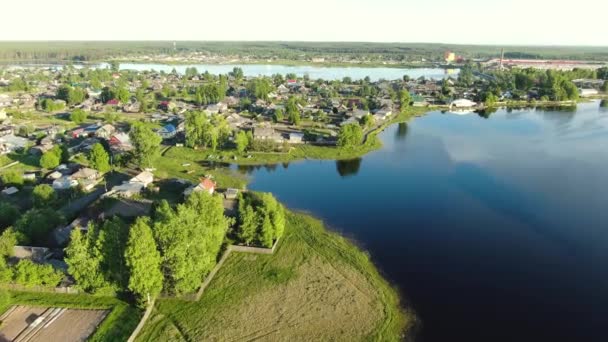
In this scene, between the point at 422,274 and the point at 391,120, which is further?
the point at 391,120

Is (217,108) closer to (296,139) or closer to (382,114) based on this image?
(296,139)

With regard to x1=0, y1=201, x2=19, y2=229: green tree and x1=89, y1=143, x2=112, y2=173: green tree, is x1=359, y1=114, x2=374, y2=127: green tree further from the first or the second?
x1=0, y1=201, x2=19, y2=229: green tree

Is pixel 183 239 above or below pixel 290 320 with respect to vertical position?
above

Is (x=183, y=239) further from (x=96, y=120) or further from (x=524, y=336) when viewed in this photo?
(x=96, y=120)

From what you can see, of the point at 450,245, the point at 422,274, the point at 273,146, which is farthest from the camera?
the point at 273,146

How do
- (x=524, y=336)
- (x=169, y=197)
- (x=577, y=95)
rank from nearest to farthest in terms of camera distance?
1. (x=524, y=336)
2. (x=169, y=197)
3. (x=577, y=95)

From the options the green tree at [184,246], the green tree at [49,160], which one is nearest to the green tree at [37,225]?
the green tree at [184,246]

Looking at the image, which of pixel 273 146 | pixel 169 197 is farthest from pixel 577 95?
pixel 169 197

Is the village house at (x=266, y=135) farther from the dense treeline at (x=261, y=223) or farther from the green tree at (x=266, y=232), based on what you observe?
the green tree at (x=266, y=232)
